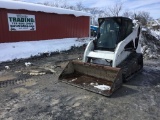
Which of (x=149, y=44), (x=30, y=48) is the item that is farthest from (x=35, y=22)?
(x=149, y=44)

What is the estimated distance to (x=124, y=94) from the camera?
5648mm

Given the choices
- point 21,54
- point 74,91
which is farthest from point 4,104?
point 21,54

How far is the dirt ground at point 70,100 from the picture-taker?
4434mm

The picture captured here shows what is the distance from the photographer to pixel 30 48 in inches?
476

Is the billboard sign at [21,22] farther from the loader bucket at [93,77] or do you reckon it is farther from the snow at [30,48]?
the loader bucket at [93,77]

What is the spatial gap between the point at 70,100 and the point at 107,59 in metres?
2.16

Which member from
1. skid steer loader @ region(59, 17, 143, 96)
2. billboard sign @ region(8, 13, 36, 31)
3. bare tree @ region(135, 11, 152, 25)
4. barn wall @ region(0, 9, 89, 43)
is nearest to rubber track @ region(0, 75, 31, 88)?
skid steer loader @ region(59, 17, 143, 96)

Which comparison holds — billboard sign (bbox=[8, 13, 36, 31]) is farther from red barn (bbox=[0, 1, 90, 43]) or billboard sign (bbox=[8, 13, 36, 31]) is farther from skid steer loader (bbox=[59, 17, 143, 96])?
skid steer loader (bbox=[59, 17, 143, 96])

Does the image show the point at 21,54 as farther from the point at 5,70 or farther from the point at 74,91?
the point at 74,91

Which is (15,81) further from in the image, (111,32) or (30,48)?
(30,48)

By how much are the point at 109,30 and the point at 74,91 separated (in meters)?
2.81

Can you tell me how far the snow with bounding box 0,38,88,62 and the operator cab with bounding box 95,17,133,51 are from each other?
223 inches

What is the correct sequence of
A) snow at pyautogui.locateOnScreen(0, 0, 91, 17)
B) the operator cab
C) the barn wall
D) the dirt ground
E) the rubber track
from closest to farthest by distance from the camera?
the dirt ground → the rubber track → the operator cab → snow at pyautogui.locateOnScreen(0, 0, 91, 17) → the barn wall

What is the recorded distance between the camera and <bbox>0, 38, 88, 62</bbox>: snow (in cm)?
1076
